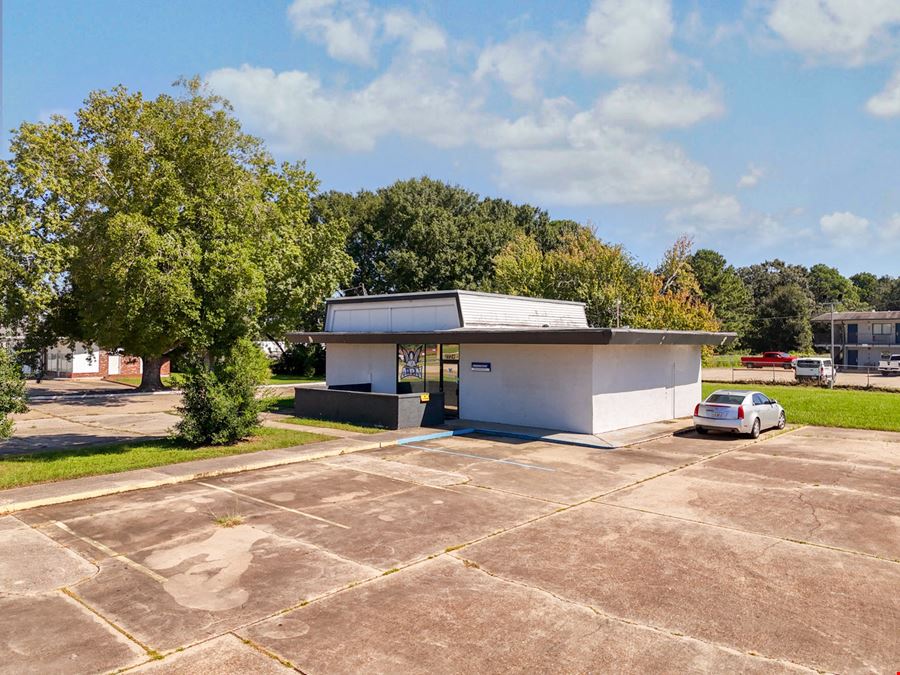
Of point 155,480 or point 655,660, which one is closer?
point 655,660

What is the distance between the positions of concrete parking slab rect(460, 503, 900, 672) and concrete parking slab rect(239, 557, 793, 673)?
15.2 inches

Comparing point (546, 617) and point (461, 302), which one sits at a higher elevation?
point (461, 302)

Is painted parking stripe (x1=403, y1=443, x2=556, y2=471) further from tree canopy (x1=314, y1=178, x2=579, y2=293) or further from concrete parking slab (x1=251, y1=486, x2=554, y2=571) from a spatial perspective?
tree canopy (x1=314, y1=178, x2=579, y2=293)

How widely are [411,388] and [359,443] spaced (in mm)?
6870

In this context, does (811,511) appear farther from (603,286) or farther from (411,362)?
(603,286)

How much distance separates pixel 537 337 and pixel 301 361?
35.6 metres

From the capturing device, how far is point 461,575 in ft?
25.2

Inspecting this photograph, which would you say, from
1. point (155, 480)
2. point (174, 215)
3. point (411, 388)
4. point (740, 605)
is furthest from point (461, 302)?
point (740, 605)

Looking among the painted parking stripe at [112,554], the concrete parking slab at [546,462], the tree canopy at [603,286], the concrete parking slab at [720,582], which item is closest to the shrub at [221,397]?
the concrete parking slab at [546,462]

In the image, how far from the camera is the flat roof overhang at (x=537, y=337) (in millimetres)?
17281

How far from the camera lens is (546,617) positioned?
654 centimetres

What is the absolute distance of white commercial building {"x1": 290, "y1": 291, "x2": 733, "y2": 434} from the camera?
1916cm

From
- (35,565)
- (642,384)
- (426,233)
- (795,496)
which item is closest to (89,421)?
(35,565)

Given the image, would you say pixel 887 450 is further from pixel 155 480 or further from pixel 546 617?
pixel 155 480
